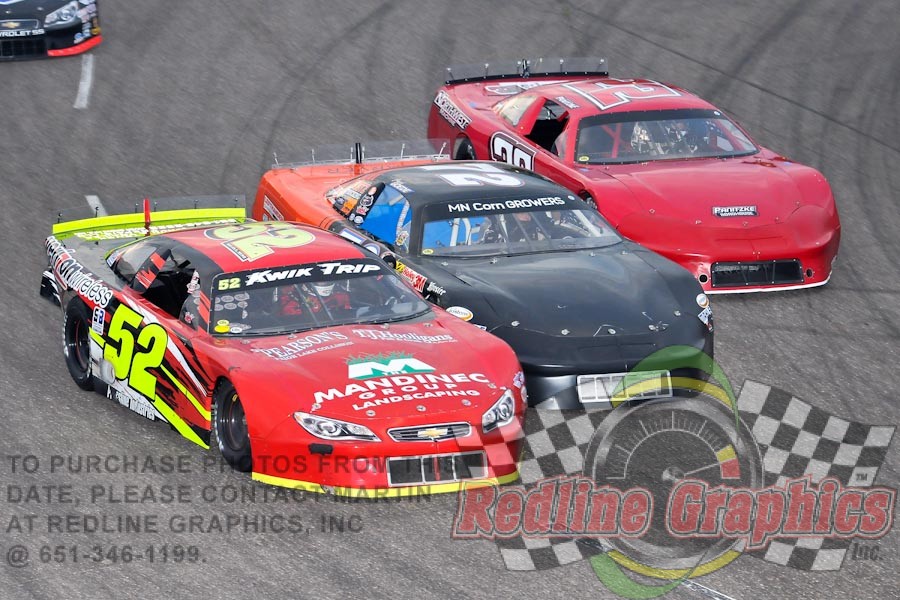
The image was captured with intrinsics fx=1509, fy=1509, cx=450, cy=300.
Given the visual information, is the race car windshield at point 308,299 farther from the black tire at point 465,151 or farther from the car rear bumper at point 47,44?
the car rear bumper at point 47,44

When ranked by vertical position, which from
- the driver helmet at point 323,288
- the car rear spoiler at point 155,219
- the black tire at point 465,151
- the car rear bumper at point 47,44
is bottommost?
the car rear bumper at point 47,44

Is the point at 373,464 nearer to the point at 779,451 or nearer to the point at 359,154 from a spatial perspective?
the point at 779,451

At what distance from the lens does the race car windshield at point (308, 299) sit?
8.43 m

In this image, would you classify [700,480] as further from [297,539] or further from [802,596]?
[297,539]

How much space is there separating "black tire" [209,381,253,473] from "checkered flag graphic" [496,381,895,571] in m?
1.45

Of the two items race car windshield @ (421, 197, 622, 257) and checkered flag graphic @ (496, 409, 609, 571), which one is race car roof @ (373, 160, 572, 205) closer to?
race car windshield @ (421, 197, 622, 257)

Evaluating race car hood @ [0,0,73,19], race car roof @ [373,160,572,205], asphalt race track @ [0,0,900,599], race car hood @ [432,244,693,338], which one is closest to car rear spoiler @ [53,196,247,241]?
asphalt race track @ [0,0,900,599]

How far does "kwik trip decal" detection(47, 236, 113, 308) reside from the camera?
9.20 m

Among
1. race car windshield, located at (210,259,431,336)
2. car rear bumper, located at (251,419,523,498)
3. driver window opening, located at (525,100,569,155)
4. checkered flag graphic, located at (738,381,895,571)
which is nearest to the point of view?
checkered flag graphic, located at (738,381,895,571)

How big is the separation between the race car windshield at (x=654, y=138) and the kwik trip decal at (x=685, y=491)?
340 cm

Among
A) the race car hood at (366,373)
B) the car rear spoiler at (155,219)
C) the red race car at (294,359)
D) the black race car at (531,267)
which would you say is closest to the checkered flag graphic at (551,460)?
the black race car at (531,267)

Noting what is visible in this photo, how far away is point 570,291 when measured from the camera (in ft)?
30.9

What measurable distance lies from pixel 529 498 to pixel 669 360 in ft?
5.61

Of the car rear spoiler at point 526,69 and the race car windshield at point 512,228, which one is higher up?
the race car windshield at point 512,228
